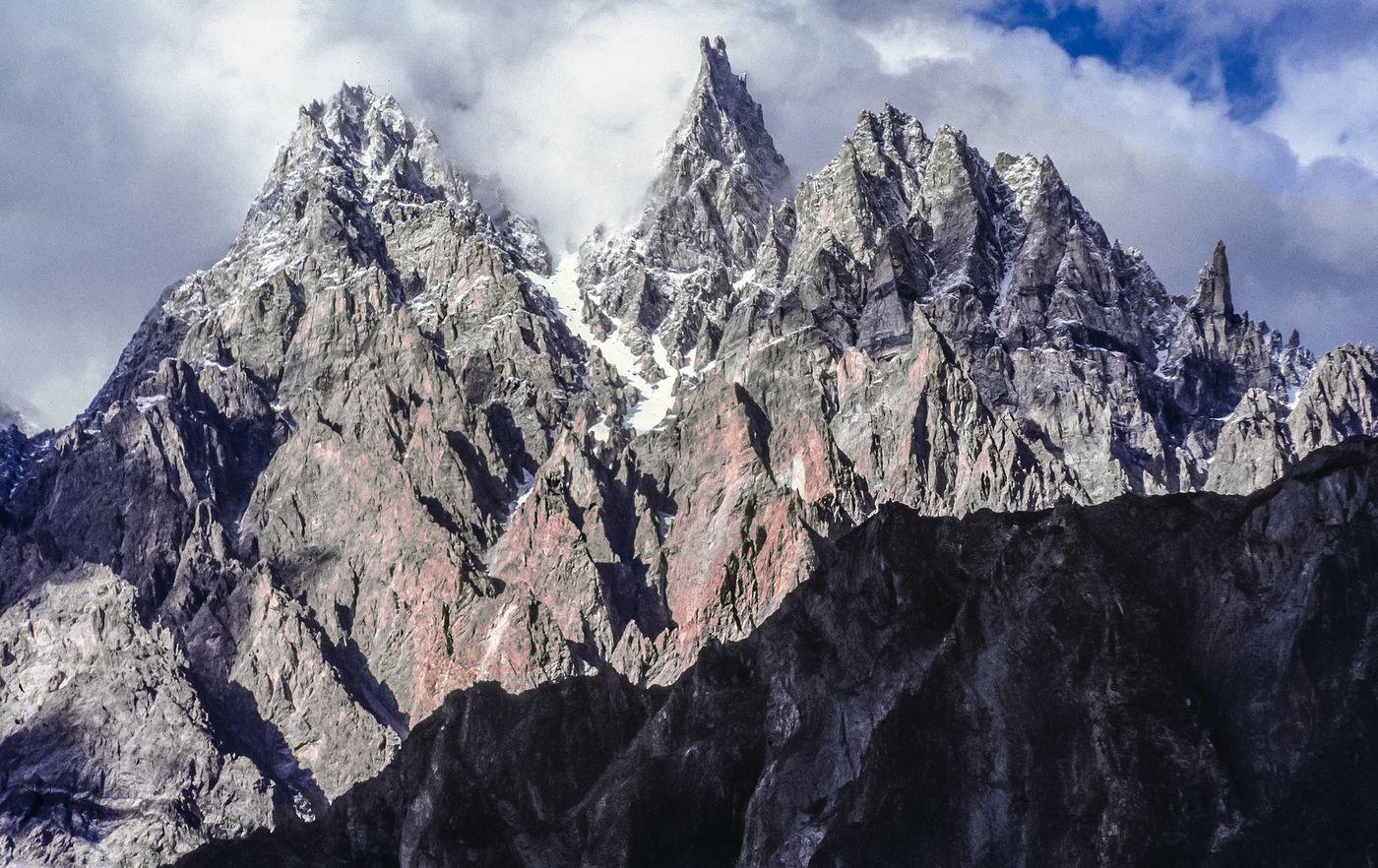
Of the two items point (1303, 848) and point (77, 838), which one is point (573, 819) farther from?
point (77, 838)

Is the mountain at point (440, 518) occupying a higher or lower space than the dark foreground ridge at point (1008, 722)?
higher

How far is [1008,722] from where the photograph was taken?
52.3 meters

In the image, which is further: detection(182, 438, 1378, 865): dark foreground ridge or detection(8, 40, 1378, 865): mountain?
detection(8, 40, 1378, 865): mountain

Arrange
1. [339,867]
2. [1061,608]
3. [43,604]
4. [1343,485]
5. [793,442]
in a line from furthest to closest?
1. [793,442]
2. [43,604]
3. [339,867]
4. [1061,608]
5. [1343,485]

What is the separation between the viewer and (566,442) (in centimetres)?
17712

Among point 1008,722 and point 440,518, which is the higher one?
point 440,518

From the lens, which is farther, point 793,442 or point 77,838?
point 793,442

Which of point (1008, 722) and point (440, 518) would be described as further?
point (440, 518)

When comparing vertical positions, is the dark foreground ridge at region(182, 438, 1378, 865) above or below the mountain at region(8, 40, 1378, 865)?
below

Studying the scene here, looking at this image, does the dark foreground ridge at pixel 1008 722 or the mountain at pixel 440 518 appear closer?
the dark foreground ridge at pixel 1008 722

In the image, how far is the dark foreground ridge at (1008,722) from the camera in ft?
154

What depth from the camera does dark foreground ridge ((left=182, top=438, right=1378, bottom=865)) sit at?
4703 centimetres

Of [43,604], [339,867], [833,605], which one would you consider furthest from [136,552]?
[833,605]

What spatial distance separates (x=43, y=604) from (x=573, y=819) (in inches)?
4507
